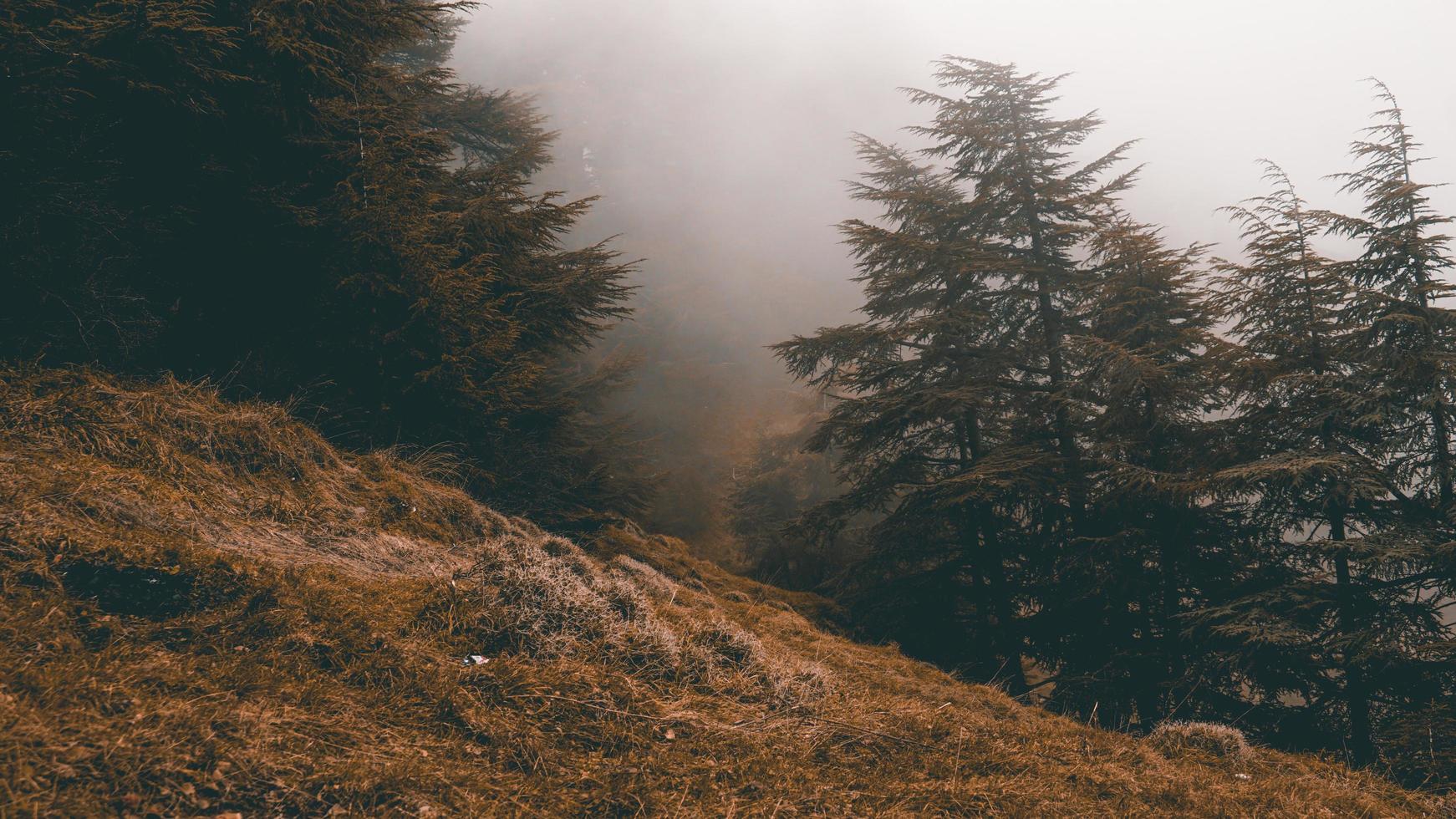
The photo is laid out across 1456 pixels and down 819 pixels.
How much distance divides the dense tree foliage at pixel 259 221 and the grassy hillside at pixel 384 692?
1.06 meters

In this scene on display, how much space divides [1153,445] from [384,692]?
10.3m

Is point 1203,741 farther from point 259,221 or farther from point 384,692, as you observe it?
point 259,221

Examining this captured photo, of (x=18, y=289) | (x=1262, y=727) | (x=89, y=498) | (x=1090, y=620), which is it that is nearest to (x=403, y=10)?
(x=18, y=289)

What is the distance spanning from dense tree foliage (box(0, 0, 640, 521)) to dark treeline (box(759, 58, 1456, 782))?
712cm

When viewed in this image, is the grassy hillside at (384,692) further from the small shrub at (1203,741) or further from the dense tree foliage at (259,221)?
the dense tree foliage at (259,221)

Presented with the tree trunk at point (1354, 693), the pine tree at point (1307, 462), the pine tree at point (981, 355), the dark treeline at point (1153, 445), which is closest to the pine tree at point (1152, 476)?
the dark treeline at point (1153, 445)

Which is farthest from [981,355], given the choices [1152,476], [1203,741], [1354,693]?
[1203,741]

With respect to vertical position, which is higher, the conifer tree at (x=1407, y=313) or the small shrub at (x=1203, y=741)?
the conifer tree at (x=1407, y=313)

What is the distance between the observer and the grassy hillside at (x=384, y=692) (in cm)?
173

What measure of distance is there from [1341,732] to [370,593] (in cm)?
1096

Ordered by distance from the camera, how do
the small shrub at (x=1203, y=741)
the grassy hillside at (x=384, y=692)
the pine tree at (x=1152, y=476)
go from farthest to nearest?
the pine tree at (x=1152, y=476) < the small shrub at (x=1203, y=741) < the grassy hillside at (x=384, y=692)

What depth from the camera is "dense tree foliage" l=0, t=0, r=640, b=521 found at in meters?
4.03

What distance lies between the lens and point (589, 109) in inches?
3418

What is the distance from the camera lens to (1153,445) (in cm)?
894
